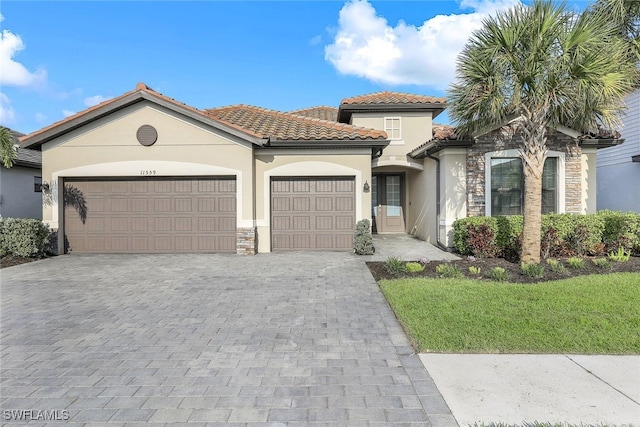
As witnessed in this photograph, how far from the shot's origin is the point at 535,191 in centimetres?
895

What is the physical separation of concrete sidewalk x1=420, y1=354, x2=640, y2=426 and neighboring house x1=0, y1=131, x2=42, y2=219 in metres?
16.6

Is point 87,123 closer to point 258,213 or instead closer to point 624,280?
point 258,213

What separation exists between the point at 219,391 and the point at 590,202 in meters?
13.0

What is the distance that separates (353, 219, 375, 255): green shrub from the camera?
11164 millimetres

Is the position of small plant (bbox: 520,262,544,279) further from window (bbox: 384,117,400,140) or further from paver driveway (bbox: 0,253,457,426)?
window (bbox: 384,117,400,140)

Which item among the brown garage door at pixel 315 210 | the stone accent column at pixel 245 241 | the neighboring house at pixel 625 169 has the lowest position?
the stone accent column at pixel 245 241

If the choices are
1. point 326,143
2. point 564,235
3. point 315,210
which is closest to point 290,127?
point 326,143

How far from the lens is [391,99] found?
51.4 feet

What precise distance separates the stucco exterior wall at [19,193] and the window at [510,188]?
58.8 feet

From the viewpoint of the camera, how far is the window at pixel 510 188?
462 inches

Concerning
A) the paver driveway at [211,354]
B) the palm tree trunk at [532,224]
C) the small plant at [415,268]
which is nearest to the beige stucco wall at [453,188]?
the palm tree trunk at [532,224]

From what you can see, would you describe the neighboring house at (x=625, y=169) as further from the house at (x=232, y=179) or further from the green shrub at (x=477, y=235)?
the green shrub at (x=477, y=235)

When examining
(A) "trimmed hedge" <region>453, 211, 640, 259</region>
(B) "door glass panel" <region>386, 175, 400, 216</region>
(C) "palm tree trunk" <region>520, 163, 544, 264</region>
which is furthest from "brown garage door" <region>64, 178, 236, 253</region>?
(C) "palm tree trunk" <region>520, 163, 544, 264</region>

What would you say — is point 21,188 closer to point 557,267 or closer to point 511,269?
point 511,269
